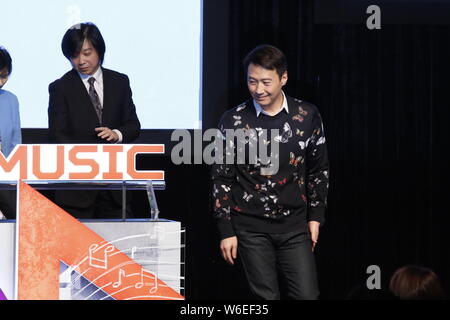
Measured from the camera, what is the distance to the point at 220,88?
16.0ft

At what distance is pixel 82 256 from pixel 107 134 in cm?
93

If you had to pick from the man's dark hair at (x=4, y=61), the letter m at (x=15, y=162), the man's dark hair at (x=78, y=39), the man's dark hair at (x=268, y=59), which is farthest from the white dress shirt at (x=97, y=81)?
the letter m at (x=15, y=162)

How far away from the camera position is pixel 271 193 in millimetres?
3689

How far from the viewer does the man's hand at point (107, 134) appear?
3930mm

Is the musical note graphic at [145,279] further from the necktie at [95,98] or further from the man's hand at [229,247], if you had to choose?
the necktie at [95,98]

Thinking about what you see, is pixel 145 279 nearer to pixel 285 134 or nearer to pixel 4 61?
pixel 285 134

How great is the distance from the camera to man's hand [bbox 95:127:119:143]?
393cm

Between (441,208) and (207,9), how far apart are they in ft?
6.41

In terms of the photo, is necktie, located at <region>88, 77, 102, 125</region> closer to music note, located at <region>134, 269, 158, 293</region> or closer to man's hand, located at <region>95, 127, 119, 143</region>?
man's hand, located at <region>95, 127, 119, 143</region>

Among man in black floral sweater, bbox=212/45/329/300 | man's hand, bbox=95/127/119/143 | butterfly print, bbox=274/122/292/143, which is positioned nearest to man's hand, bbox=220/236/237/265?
man in black floral sweater, bbox=212/45/329/300

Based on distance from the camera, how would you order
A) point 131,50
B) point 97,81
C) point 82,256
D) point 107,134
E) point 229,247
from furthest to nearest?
point 131,50, point 97,81, point 107,134, point 229,247, point 82,256

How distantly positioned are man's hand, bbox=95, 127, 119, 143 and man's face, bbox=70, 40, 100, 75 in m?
0.35

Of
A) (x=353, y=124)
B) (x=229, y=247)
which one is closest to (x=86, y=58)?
(x=229, y=247)

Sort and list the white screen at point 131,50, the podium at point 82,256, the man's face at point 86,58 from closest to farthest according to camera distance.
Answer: the podium at point 82,256
the man's face at point 86,58
the white screen at point 131,50
